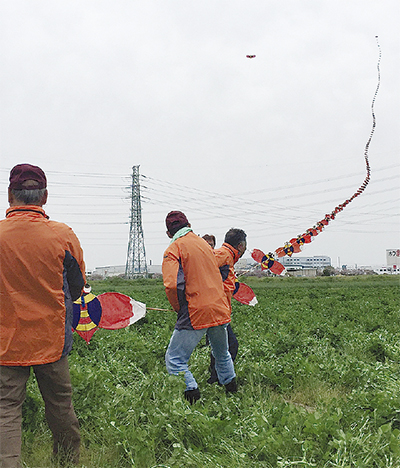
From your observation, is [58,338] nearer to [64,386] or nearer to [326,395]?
[64,386]

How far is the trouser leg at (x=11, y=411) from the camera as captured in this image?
2.87m

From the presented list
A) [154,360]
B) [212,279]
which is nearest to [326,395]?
[212,279]

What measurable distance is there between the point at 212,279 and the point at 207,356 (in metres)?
2.19

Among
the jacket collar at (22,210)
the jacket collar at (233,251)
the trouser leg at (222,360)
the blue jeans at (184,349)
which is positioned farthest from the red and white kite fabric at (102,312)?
the jacket collar at (22,210)

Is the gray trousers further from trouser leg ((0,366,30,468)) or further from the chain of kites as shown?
the chain of kites

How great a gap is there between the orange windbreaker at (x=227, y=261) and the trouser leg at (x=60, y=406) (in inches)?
89.1

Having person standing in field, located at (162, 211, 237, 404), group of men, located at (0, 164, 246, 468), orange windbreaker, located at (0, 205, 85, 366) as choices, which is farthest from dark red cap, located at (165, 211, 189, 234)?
orange windbreaker, located at (0, 205, 85, 366)

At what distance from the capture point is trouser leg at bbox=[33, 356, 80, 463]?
3.11 m

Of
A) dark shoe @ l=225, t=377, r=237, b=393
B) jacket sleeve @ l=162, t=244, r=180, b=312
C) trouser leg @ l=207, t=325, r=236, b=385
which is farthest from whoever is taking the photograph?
dark shoe @ l=225, t=377, r=237, b=393

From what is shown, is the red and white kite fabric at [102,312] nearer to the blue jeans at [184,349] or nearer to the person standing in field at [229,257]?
the blue jeans at [184,349]

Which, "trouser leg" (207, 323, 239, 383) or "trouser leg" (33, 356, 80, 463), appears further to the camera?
"trouser leg" (207, 323, 239, 383)

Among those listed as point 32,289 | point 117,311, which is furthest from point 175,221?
point 32,289

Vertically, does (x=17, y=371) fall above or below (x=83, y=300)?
below

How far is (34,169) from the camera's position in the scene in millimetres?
3215
